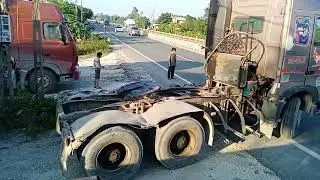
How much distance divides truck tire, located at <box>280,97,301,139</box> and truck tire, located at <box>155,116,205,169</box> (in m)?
2.35

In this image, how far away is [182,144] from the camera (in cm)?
605

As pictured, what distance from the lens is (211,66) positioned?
7.94 m

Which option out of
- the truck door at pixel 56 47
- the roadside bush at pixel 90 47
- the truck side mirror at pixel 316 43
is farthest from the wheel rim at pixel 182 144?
the roadside bush at pixel 90 47

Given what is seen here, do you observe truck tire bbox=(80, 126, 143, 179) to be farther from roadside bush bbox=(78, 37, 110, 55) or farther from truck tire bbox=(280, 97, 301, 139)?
roadside bush bbox=(78, 37, 110, 55)

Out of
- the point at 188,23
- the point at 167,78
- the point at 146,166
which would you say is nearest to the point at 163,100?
the point at 146,166

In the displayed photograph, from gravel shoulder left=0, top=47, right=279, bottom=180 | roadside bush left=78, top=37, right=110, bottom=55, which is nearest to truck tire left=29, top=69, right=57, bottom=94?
gravel shoulder left=0, top=47, right=279, bottom=180

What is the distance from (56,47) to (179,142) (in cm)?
756

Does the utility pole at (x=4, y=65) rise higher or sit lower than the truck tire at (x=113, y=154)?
higher

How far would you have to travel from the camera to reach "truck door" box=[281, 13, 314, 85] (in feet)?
22.5

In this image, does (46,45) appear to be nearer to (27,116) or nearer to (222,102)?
(27,116)

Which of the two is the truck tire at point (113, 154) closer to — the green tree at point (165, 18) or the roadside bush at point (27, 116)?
the roadside bush at point (27, 116)

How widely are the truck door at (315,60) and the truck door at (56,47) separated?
7952 mm

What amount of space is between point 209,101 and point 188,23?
49.0 metres

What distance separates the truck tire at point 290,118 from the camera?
7.46 m
